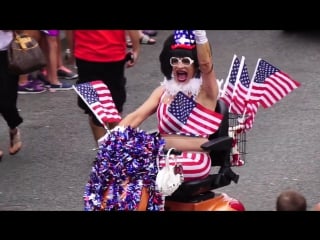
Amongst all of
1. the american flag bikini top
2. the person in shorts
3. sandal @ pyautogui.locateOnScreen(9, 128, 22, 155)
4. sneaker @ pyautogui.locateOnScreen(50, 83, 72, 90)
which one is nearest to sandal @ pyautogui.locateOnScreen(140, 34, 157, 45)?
sneaker @ pyautogui.locateOnScreen(50, 83, 72, 90)

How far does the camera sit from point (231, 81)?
536cm

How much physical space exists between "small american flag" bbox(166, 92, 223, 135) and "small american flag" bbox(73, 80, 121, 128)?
1.38ft

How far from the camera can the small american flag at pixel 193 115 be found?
16.0ft

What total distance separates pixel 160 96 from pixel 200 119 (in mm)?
573

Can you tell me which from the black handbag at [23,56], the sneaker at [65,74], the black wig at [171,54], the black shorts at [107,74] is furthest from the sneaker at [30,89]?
the black wig at [171,54]

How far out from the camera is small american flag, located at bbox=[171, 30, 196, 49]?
5.08 meters

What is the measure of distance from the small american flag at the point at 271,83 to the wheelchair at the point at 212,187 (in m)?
0.28

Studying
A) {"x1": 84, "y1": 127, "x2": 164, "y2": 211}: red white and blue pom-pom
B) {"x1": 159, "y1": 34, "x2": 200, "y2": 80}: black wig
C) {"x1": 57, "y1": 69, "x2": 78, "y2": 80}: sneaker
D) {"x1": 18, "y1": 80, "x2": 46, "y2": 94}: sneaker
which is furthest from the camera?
{"x1": 57, "y1": 69, "x2": 78, "y2": 80}: sneaker

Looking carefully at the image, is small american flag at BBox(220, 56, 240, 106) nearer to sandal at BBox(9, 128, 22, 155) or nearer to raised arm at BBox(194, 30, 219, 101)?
raised arm at BBox(194, 30, 219, 101)

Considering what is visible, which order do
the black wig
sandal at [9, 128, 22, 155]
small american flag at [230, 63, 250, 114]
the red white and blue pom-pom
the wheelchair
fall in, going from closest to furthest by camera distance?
the red white and blue pom-pom < the wheelchair < the black wig < small american flag at [230, 63, 250, 114] < sandal at [9, 128, 22, 155]

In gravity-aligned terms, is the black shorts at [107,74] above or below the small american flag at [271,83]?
below

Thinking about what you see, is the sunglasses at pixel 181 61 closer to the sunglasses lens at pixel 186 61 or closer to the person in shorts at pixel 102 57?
the sunglasses lens at pixel 186 61
